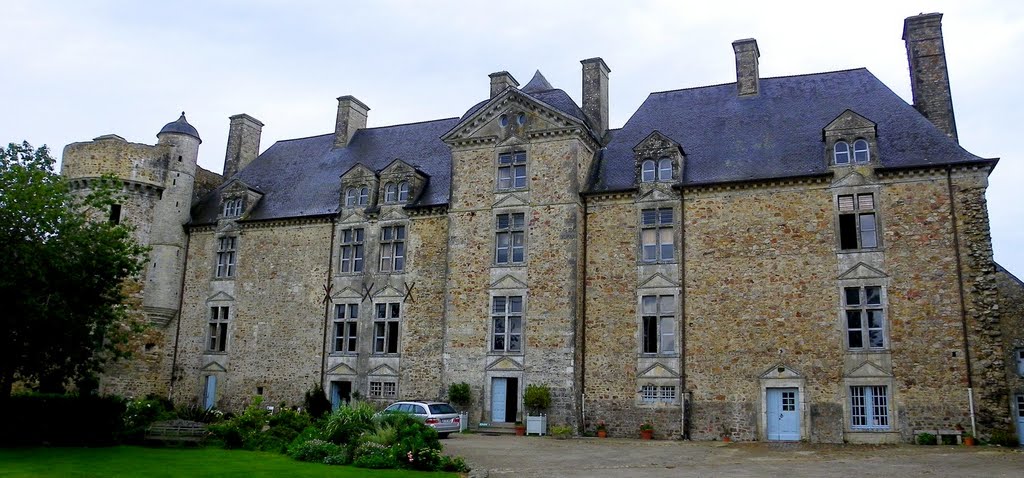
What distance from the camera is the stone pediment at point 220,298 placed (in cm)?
3466

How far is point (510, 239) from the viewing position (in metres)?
29.4

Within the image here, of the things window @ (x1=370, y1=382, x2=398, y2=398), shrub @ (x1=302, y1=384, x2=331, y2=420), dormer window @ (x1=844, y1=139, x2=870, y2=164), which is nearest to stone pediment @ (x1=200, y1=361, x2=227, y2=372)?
shrub @ (x1=302, y1=384, x2=331, y2=420)

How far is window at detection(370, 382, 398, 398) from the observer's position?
30.7m

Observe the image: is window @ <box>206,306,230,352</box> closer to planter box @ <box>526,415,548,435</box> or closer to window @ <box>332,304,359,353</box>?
window @ <box>332,304,359,353</box>

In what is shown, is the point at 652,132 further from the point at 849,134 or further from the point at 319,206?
the point at 319,206

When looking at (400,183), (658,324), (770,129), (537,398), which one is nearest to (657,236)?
(658,324)

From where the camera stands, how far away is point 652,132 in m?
28.4

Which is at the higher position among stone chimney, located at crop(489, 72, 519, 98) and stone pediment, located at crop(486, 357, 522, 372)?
stone chimney, located at crop(489, 72, 519, 98)

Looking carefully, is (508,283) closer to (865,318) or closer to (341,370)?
(341,370)

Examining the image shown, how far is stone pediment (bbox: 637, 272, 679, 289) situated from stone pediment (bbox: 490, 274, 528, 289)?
4145 mm

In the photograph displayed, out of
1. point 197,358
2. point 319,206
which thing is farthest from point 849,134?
point 197,358

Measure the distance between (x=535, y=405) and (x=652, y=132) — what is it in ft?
33.1

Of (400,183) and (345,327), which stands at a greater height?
(400,183)

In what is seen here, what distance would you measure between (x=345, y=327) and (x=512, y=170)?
9.10 metres
